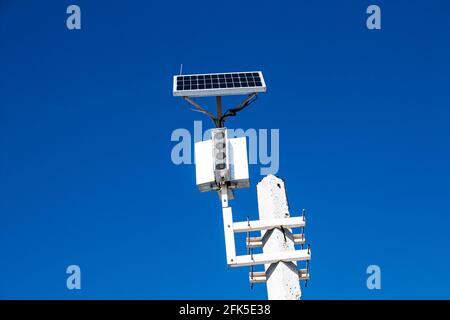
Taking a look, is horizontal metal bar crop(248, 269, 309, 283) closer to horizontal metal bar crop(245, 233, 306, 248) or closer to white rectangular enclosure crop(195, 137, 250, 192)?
horizontal metal bar crop(245, 233, 306, 248)

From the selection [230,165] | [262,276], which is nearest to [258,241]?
[262,276]

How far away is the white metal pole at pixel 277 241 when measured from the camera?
908 cm

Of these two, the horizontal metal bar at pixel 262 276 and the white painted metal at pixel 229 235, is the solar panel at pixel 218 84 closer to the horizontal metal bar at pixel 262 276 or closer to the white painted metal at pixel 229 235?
the white painted metal at pixel 229 235

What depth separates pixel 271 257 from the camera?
9062 millimetres

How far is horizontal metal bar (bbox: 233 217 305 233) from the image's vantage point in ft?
30.2

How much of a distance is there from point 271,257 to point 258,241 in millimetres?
819

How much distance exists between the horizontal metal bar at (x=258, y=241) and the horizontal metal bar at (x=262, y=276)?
1.52 ft

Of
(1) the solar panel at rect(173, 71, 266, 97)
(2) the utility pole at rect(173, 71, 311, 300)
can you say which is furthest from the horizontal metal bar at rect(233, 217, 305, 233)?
(1) the solar panel at rect(173, 71, 266, 97)

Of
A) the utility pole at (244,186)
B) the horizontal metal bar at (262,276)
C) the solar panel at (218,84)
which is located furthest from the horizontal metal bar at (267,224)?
the solar panel at (218,84)

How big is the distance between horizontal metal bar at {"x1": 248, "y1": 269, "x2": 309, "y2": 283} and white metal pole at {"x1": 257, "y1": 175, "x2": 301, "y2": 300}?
12 cm
